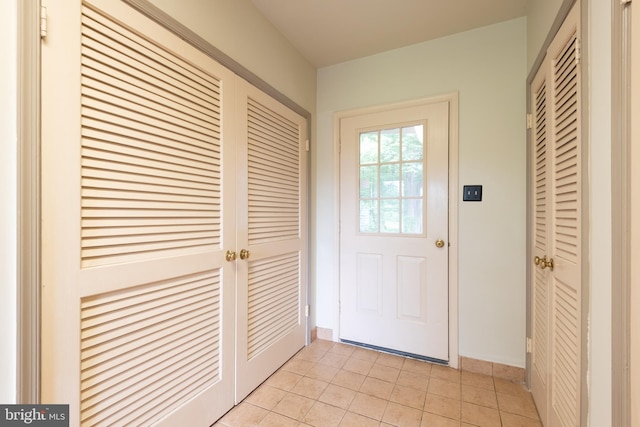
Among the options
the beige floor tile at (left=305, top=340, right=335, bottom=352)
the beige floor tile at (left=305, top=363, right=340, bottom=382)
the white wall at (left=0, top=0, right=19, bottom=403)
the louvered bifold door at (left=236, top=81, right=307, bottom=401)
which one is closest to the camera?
the white wall at (left=0, top=0, right=19, bottom=403)

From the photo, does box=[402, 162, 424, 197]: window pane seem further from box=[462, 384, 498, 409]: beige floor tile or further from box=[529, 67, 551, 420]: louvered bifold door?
box=[462, 384, 498, 409]: beige floor tile

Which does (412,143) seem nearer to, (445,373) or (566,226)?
(566,226)

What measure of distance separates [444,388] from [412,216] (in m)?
1.15

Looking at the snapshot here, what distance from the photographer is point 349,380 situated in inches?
72.2

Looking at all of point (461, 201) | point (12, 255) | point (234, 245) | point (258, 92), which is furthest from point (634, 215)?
point (258, 92)

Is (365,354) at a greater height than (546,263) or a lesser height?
lesser

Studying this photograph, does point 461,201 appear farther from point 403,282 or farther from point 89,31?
point 89,31

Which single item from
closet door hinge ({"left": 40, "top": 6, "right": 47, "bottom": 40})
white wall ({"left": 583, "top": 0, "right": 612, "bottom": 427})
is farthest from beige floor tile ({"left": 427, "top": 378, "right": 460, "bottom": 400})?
closet door hinge ({"left": 40, "top": 6, "right": 47, "bottom": 40})

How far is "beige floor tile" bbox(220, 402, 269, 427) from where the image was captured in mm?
1445

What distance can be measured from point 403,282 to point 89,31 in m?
2.19

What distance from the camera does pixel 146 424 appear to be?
113 cm

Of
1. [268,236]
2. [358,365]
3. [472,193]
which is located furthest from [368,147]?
[358,365]

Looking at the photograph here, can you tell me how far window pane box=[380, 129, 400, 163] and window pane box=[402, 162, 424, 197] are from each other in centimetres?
11

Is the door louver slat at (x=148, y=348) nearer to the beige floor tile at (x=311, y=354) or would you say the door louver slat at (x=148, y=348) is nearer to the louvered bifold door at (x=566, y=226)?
the beige floor tile at (x=311, y=354)
